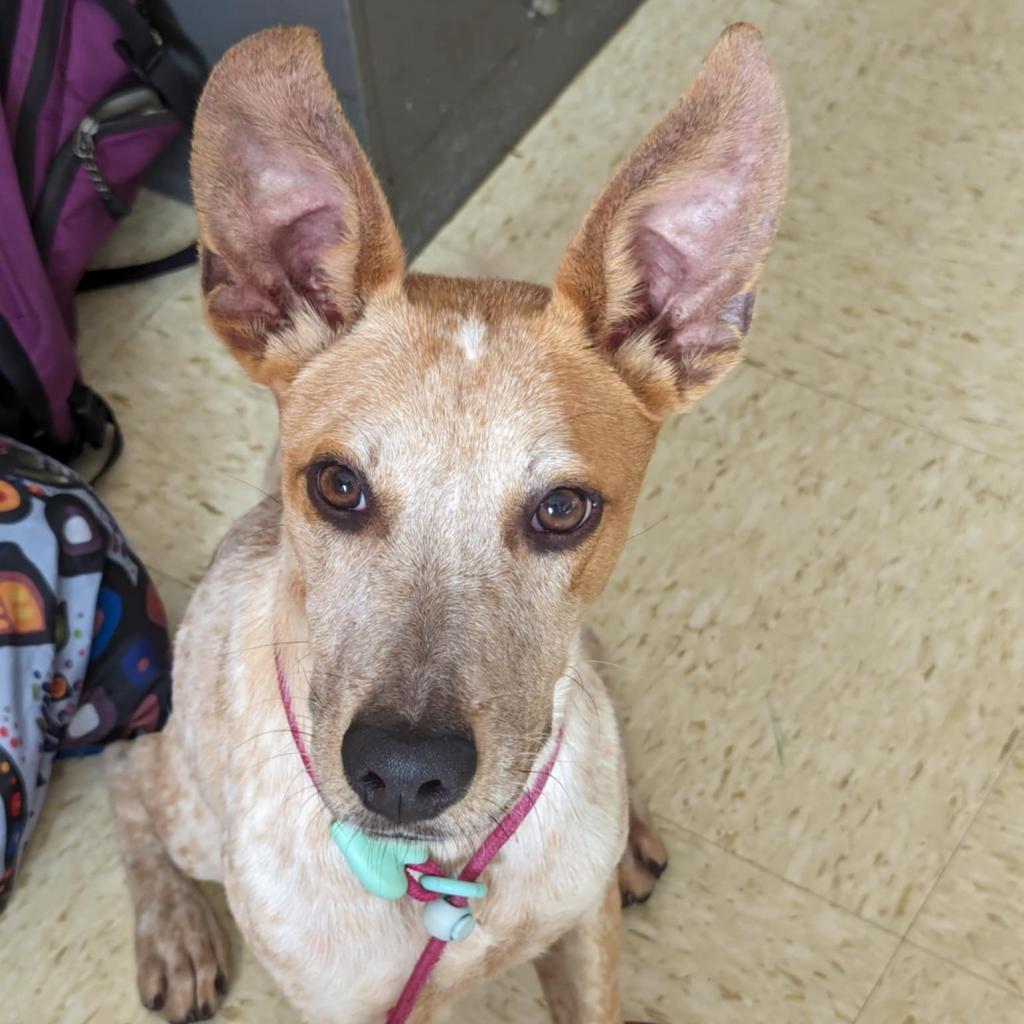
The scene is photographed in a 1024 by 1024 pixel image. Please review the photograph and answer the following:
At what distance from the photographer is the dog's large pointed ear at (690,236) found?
1.71m

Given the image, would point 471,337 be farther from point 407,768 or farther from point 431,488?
point 407,768

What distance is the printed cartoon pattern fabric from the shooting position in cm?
271

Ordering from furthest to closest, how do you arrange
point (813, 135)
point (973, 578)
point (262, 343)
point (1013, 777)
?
point (813, 135) < point (973, 578) < point (1013, 777) < point (262, 343)

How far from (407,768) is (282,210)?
821 millimetres

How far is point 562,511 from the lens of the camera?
1.84m

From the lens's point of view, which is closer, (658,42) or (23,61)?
(23,61)

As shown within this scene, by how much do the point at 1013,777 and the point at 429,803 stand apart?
6.40ft

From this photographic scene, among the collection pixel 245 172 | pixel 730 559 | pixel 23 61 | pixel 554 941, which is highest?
pixel 245 172

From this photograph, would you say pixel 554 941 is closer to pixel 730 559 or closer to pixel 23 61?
pixel 730 559

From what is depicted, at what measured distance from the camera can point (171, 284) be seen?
393 centimetres

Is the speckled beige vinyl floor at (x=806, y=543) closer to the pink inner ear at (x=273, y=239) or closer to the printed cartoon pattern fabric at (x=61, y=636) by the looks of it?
the printed cartoon pattern fabric at (x=61, y=636)

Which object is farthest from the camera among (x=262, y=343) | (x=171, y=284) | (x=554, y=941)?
(x=171, y=284)

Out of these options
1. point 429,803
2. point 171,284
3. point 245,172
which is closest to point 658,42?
point 171,284

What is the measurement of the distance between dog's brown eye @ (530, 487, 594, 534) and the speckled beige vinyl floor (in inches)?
54.2
